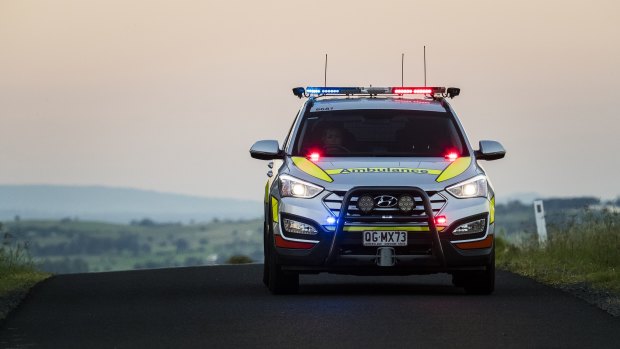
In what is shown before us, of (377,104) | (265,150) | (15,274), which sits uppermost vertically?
(377,104)

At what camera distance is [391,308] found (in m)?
14.5

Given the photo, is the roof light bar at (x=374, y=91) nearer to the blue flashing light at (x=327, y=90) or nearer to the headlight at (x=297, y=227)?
the blue flashing light at (x=327, y=90)

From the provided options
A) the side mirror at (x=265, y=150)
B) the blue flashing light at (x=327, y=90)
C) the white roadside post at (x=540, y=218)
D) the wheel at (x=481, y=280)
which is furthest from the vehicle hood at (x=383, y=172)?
the white roadside post at (x=540, y=218)

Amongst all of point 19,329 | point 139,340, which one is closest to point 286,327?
point 139,340

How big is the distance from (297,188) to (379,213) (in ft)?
2.75

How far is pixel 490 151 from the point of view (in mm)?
16906

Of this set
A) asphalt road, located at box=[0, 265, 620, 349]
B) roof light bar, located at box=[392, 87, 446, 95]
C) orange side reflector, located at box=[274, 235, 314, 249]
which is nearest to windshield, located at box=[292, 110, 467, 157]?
roof light bar, located at box=[392, 87, 446, 95]

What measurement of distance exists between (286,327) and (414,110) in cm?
510

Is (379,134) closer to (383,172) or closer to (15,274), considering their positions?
(383,172)

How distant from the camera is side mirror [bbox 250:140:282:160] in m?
16.9

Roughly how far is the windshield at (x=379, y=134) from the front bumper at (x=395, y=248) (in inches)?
39.0

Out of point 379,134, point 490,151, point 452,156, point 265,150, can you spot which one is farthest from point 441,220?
point 265,150

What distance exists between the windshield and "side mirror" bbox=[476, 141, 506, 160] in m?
0.19

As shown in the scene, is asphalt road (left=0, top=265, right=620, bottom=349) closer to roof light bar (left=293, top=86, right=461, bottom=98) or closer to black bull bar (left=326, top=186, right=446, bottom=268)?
black bull bar (left=326, top=186, right=446, bottom=268)
